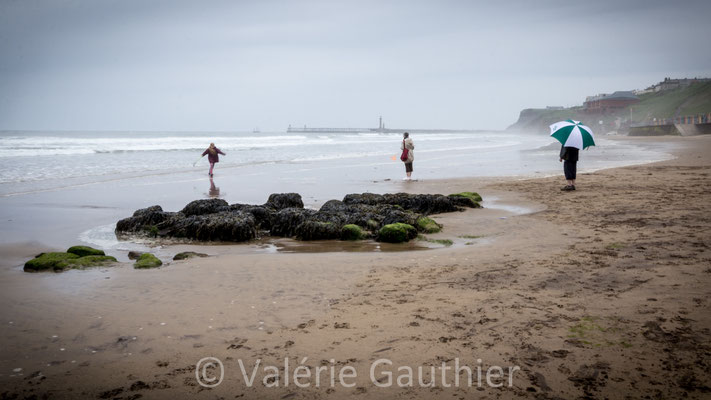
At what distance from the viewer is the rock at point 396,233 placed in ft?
27.5

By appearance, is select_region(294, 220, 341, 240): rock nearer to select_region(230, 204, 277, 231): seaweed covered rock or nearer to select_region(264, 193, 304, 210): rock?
select_region(230, 204, 277, 231): seaweed covered rock

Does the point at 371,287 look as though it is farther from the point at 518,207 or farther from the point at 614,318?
the point at 518,207

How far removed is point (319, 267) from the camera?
6590mm

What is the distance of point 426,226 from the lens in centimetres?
908

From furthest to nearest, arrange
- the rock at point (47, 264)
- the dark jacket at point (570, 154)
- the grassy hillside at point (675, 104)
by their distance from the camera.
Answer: the grassy hillside at point (675, 104) < the dark jacket at point (570, 154) < the rock at point (47, 264)

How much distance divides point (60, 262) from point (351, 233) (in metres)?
4.57

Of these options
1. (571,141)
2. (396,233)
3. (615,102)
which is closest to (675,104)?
(615,102)

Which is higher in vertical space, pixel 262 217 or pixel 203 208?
pixel 203 208

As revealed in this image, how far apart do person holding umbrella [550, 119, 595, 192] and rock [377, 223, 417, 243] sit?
721 centimetres

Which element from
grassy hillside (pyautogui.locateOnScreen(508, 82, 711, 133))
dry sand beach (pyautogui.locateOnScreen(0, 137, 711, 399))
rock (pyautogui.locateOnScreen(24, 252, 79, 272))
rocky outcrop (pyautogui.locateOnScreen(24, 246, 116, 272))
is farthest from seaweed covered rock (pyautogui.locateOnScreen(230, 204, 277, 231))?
grassy hillside (pyautogui.locateOnScreen(508, 82, 711, 133))

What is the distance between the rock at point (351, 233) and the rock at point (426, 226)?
1.11 m

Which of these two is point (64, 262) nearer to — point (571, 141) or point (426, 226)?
point (426, 226)

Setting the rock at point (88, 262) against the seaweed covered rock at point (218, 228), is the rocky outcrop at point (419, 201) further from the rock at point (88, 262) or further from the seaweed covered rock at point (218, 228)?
the rock at point (88, 262)

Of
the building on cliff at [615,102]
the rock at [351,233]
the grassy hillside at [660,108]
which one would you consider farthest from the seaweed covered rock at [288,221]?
the building on cliff at [615,102]
